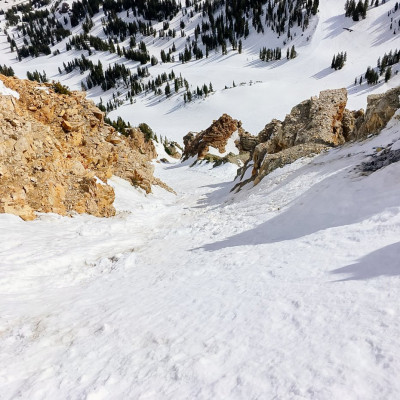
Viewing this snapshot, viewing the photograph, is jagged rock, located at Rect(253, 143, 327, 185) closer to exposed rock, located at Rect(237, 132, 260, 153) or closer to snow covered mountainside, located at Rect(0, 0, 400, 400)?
snow covered mountainside, located at Rect(0, 0, 400, 400)

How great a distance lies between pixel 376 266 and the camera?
507 cm

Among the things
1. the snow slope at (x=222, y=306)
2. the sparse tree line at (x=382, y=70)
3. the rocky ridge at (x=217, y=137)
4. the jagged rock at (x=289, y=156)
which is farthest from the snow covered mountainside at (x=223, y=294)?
the sparse tree line at (x=382, y=70)

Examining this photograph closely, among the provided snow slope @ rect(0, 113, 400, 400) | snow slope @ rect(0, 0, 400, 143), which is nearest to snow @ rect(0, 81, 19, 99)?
snow slope @ rect(0, 113, 400, 400)

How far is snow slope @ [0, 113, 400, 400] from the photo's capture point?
340 centimetres

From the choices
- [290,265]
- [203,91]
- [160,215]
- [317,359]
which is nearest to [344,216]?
[290,265]

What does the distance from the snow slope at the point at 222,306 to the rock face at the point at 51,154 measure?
6.83 ft

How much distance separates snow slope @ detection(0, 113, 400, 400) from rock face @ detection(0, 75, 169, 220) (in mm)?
2081

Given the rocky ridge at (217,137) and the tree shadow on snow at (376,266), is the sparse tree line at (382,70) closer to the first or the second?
the rocky ridge at (217,137)

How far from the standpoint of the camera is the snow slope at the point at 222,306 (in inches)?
134

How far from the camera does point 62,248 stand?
34.2 ft

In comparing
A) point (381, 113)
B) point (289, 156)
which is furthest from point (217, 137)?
point (381, 113)

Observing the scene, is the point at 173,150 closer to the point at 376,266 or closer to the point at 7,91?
the point at 7,91

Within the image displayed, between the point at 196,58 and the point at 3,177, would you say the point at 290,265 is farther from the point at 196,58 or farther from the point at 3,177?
the point at 196,58

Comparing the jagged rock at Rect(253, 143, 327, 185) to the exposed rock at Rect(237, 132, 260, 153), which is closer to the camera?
the jagged rock at Rect(253, 143, 327, 185)
